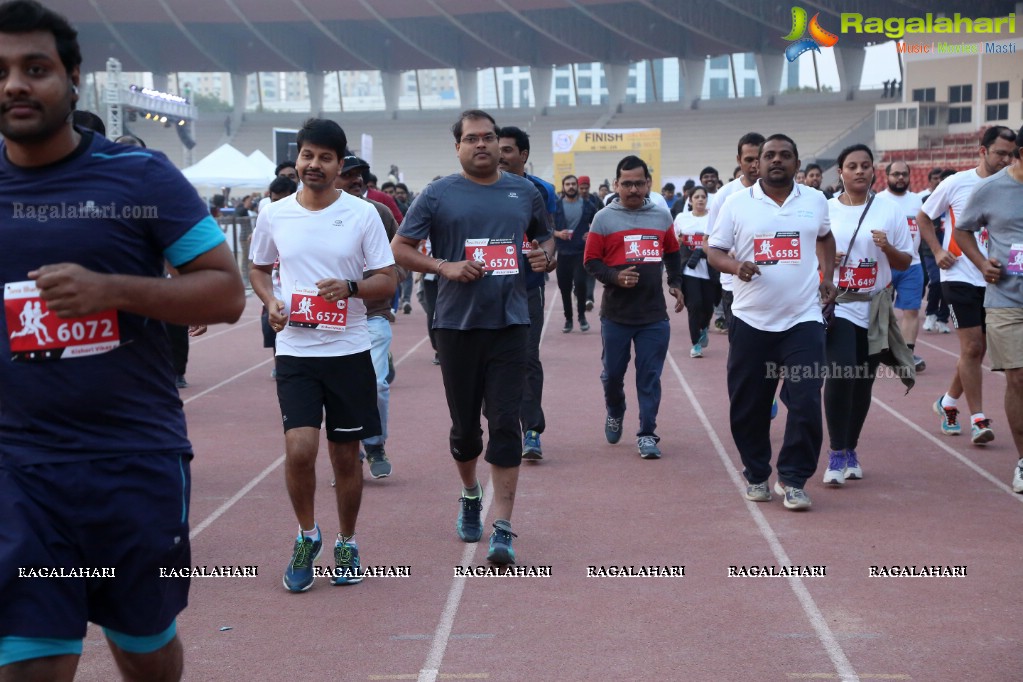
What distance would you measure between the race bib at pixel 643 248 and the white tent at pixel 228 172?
68.3 ft

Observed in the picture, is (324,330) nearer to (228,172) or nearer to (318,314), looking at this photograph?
(318,314)

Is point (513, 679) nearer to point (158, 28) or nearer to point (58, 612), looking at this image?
point (58, 612)

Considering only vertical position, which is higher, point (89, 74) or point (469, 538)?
point (89, 74)

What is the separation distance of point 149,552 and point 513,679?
1717mm

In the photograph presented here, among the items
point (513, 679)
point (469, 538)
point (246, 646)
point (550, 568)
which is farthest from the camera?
point (469, 538)

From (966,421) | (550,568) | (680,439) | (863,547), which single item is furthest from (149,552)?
(966,421)

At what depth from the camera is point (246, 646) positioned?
457 centimetres

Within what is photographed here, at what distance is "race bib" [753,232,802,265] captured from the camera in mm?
6715

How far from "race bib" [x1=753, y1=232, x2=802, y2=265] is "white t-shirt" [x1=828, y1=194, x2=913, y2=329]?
2.28ft

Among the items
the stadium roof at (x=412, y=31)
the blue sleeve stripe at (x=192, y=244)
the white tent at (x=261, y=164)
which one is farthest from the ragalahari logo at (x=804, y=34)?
the blue sleeve stripe at (x=192, y=244)

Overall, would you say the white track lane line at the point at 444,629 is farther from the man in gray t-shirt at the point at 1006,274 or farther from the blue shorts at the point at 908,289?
the blue shorts at the point at 908,289

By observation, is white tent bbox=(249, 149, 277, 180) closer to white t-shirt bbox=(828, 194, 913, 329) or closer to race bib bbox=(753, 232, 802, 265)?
white t-shirt bbox=(828, 194, 913, 329)

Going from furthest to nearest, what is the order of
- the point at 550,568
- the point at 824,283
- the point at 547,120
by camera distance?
1. the point at 547,120
2. the point at 824,283
3. the point at 550,568

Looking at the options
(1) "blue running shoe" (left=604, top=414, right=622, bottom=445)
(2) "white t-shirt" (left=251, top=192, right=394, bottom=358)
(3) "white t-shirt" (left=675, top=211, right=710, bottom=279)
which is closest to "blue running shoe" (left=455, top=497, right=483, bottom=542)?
(2) "white t-shirt" (left=251, top=192, right=394, bottom=358)
